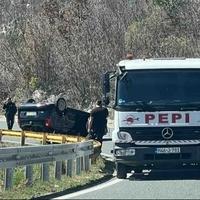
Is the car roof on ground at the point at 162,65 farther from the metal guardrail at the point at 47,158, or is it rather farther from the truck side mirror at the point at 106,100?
the metal guardrail at the point at 47,158

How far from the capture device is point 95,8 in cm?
5456

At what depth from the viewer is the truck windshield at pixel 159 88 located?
14.1 meters

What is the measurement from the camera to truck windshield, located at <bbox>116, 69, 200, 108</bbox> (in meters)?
14.1

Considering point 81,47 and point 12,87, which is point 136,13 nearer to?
point 81,47

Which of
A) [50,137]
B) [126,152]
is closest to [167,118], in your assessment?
[126,152]

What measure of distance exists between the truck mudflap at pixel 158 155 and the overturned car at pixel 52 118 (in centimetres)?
1127

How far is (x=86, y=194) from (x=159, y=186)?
1.78 metres

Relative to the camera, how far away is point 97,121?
1925 cm

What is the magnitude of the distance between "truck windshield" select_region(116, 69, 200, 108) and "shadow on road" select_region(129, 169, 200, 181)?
73.0 inches

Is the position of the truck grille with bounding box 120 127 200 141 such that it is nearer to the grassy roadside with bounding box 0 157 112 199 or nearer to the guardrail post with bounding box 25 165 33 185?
the grassy roadside with bounding box 0 157 112 199

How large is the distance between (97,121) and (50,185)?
6264mm

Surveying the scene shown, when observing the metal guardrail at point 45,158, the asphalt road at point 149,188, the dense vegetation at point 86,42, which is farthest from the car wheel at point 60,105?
the dense vegetation at point 86,42

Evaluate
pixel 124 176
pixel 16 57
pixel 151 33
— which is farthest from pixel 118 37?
pixel 124 176

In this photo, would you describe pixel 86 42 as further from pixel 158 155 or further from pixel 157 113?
pixel 157 113
